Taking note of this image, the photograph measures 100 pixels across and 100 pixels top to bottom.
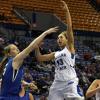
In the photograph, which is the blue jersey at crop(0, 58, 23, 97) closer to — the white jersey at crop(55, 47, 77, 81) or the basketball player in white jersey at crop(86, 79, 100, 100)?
the basketball player in white jersey at crop(86, 79, 100, 100)

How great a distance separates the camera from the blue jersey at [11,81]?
18.0 feet

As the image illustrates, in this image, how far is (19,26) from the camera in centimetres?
1870

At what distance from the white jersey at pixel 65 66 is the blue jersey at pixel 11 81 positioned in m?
1.90

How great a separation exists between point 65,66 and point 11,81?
2064 millimetres

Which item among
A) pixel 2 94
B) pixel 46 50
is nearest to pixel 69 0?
pixel 46 50

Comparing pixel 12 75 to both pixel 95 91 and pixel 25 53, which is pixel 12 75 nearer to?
pixel 25 53

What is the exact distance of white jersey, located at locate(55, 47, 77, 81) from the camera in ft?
24.3

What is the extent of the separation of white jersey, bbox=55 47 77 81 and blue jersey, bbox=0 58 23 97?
1904mm

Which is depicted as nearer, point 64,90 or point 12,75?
point 12,75

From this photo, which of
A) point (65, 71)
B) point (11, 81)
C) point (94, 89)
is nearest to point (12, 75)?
point (11, 81)

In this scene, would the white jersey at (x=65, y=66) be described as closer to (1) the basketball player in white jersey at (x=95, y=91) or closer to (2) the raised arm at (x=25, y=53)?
(1) the basketball player in white jersey at (x=95, y=91)

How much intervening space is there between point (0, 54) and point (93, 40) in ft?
23.5

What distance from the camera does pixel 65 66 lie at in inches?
291

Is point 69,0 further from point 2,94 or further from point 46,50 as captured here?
point 2,94
